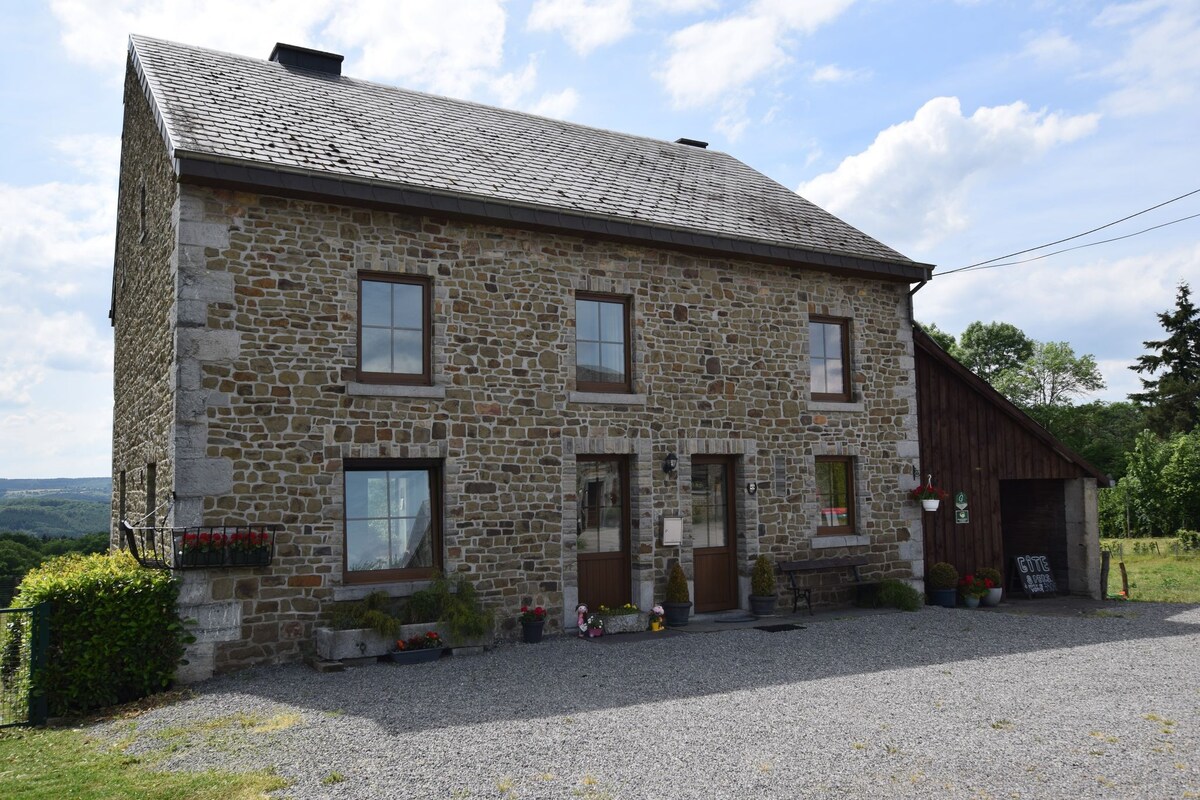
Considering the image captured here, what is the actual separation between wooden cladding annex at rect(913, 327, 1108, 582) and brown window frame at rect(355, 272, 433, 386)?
25.4 feet

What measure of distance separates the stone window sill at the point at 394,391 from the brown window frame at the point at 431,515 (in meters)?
0.69

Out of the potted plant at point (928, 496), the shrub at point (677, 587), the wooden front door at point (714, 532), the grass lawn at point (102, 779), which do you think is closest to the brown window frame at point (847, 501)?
the potted plant at point (928, 496)

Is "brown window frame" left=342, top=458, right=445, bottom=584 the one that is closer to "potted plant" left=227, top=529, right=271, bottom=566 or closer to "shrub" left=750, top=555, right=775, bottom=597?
"potted plant" left=227, top=529, right=271, bottom=566

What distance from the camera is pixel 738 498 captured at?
11.8 metres

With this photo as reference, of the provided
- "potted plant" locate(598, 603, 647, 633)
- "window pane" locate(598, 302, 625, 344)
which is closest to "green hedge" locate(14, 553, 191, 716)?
"potted plant" locate(598, 603, 647, 633)

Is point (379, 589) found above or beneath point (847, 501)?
beneath

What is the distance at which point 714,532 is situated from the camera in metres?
11.8

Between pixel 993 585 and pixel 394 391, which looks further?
pixel 993 585

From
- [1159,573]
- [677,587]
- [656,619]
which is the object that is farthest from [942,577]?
[1159,573]

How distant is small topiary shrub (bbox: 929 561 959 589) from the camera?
512 inches

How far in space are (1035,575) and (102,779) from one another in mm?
13495

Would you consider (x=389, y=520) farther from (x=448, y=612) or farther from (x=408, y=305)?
(x=408, y=305)

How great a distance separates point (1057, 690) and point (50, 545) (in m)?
22.9

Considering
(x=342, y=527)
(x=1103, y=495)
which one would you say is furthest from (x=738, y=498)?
(x=1103, y=495)
